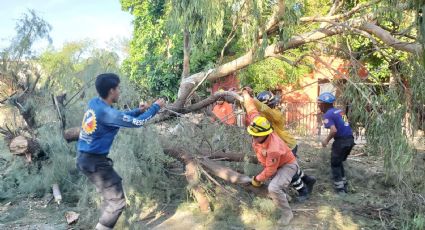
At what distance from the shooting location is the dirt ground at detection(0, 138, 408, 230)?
468cm

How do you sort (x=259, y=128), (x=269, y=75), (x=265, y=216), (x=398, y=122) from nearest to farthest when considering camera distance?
(x=398, y=122) → (x=259, y=128) → (x=265, y=216) → (x=269, y=75)

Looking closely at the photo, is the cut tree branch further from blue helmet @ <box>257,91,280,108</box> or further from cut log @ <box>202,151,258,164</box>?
cut log @ <box>202,151,258,164</box>

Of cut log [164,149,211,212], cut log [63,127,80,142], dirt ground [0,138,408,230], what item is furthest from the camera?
cut log [63,127,80,142]

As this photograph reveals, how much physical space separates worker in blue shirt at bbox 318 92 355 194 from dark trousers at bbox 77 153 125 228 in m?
3.42

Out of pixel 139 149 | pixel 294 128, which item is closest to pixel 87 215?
pixel 139 149

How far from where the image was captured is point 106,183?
3.88 m

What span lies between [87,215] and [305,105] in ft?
36.1

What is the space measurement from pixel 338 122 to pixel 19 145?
196 inches

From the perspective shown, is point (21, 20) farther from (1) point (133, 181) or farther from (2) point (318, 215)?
(2) point (318, 215)

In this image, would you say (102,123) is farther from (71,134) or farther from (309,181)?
(309,181)

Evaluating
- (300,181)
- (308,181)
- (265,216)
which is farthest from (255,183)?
(308,181)

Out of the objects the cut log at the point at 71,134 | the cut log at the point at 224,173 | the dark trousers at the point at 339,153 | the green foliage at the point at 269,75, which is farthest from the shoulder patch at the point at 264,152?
the green foliage at the point at 269,75

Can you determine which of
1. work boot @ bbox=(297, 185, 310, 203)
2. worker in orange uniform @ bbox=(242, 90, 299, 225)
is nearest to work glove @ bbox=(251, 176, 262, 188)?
worker in orange uniform @ bbox=(242, 90, 299, 225)

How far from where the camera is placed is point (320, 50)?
5848mm
